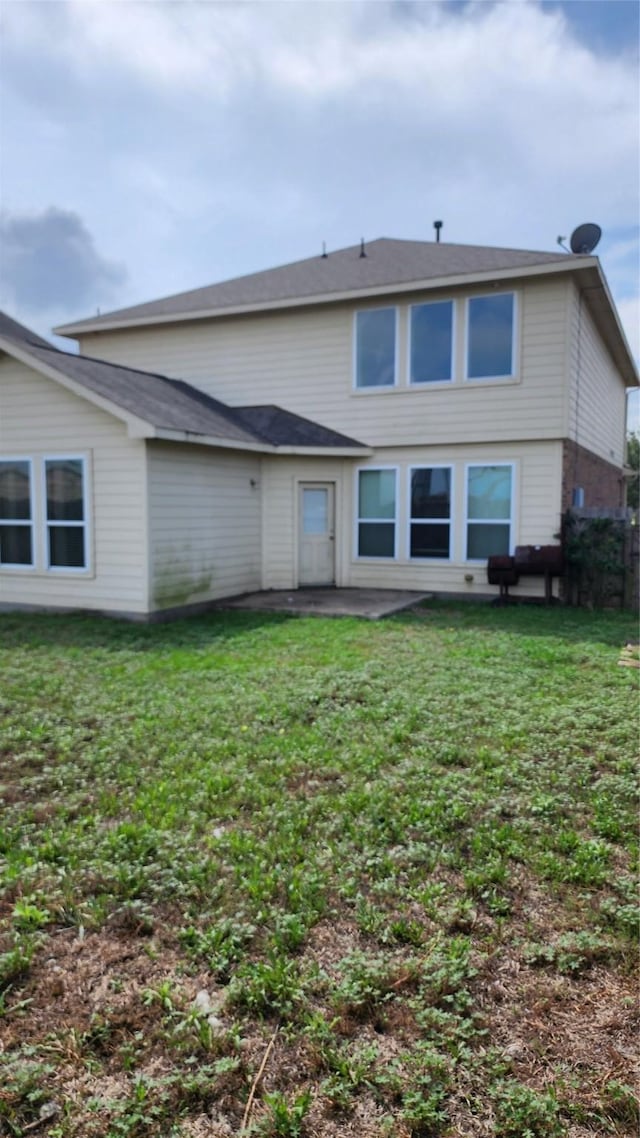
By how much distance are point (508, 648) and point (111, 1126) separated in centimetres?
628

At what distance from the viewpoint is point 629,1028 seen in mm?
2160

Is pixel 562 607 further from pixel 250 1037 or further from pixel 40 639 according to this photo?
pixel 250 1037

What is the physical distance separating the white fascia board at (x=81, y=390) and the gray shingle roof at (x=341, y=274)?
4694 millimetres

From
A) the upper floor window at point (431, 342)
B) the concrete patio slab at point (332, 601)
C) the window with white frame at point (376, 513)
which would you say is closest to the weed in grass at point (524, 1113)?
the concrete patio slab at point (332, 601)

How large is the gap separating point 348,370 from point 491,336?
2.66m

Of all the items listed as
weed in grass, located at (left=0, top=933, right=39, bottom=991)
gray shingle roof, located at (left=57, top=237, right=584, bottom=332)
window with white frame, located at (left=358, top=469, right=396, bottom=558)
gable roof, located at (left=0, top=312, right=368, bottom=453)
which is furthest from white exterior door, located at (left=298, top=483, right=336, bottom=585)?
weed in grass, located at (left=0, top=933, right=39, bottom=991)

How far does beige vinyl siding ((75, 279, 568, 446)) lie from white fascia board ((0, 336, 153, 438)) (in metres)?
4.61

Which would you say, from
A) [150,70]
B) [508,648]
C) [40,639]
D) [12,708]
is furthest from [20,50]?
[508,648]

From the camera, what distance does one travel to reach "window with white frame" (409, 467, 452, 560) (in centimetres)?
1171

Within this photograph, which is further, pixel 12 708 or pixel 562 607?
pixel 562 607

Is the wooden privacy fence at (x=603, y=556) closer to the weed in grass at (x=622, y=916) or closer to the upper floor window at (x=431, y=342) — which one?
the upper floor window at (x=431, y=342)

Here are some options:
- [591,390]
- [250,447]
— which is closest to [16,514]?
[250,447]

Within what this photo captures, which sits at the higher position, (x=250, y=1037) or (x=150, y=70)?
(x=150, y=70)

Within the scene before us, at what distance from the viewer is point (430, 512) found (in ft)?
38.8
